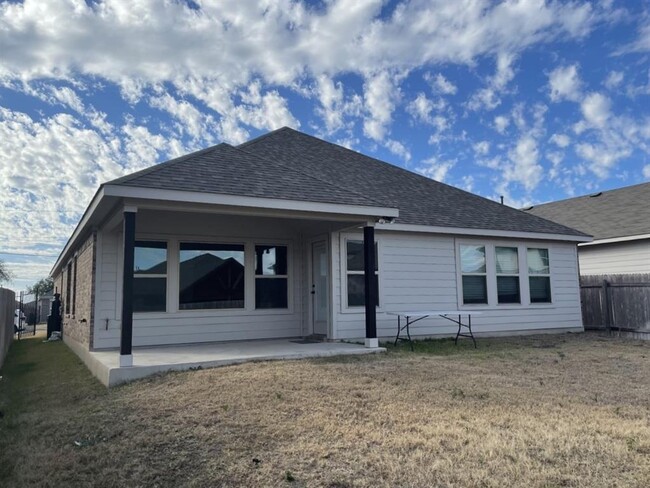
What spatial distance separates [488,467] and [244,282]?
23.6 ft

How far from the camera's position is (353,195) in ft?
28.6

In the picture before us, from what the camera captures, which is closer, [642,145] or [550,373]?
[550,373]

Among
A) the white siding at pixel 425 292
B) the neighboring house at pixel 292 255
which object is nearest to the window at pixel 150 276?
the neighboring house at pixel 292 255

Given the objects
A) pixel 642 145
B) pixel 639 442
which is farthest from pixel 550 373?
pixel 642 145

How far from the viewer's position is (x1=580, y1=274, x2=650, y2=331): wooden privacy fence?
1200 centimetres

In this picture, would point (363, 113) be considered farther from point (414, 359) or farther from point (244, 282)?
point (414, 359)

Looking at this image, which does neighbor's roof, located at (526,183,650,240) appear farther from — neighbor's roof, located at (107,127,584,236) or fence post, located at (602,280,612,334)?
neighbor's roof, located at (107,127,584,236)

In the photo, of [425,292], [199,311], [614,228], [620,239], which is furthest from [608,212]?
[199,311]

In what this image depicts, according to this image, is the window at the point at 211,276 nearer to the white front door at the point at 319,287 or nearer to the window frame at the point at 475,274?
the white front door at the point at 319,287

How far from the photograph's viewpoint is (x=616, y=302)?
1271cm

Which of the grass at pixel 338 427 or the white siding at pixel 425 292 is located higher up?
the white siding at pixel 425 292

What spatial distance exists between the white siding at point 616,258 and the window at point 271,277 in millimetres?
10778

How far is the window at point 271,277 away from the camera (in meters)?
10.2

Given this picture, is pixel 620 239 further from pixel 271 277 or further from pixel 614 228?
pixel 271 277
